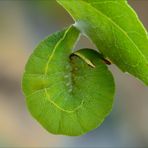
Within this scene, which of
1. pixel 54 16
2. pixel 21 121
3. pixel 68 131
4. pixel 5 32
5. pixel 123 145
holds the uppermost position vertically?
pixel 68 131

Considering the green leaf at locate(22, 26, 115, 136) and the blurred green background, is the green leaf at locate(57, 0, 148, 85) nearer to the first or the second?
the green leaf at locate(22, 26, 115, 136)

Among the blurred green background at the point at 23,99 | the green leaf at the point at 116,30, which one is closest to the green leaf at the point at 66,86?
the green leaf at the point at 116,30

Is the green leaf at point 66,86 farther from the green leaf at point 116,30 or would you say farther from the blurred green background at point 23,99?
the blurred green background at point 23,99

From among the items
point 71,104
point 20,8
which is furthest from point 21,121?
point 71,104

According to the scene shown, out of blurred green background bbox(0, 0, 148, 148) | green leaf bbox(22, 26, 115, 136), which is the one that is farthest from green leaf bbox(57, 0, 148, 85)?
blurred green background bbox(0, 0, 148, 148)

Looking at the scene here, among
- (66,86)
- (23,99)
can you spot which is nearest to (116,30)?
(66,86)

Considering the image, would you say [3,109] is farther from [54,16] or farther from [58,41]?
[58,41]
